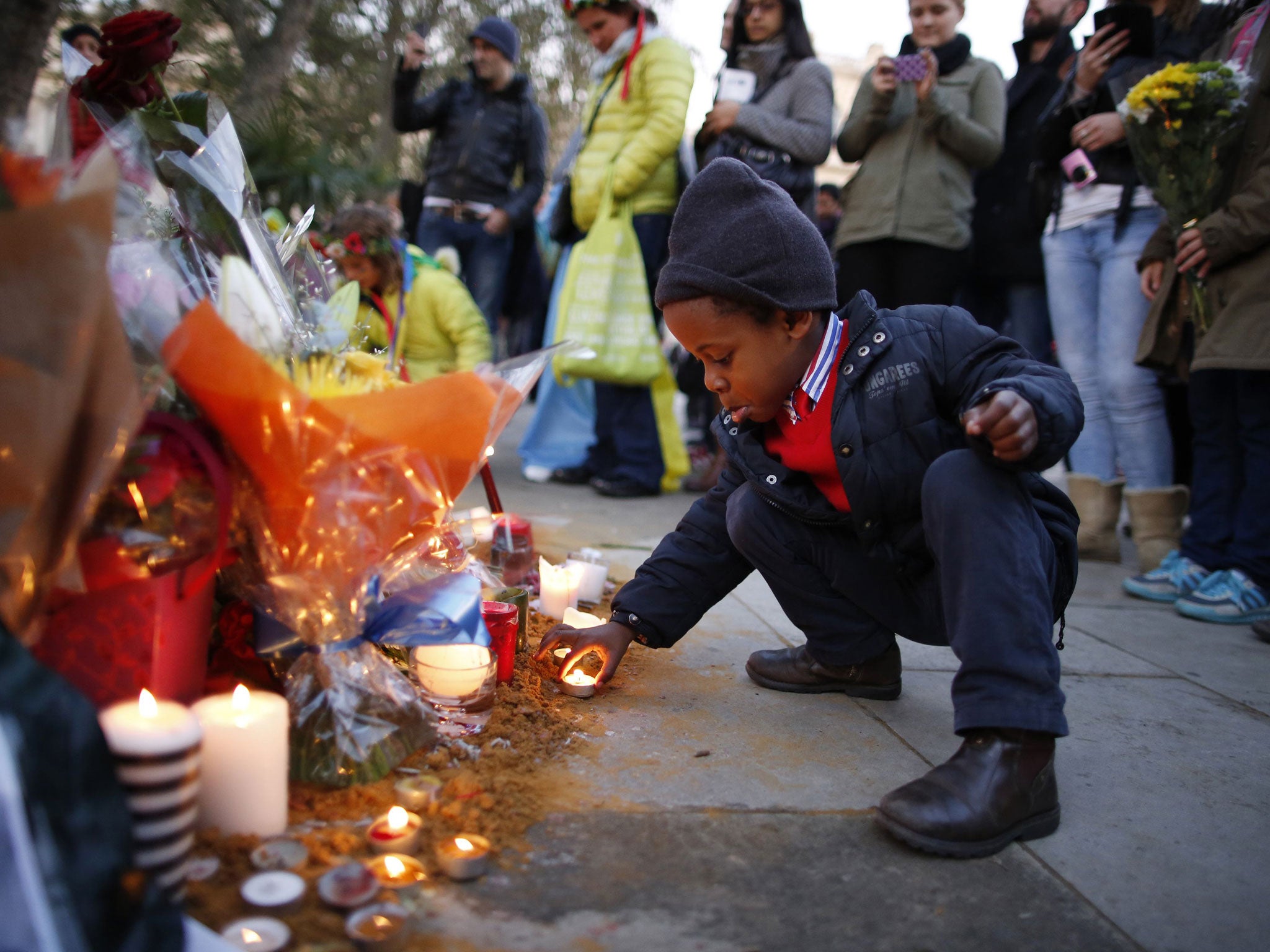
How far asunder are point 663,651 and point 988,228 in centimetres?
280

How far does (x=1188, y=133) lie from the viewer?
3061mm

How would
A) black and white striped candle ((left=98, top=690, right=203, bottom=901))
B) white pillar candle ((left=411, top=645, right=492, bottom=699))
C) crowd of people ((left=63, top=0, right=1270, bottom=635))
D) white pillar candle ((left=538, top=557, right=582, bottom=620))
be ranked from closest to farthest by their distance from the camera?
black and white striped candle ((left=98, top=690, right=203, bottom=901))
white pillar candle ((left=411, top=645, right=492, bottom=699))
white pillar candle ((left=538, top=557, right=582, bottom=620))
crowd of people ((left=63, top=0, right=1270, bottom=635))

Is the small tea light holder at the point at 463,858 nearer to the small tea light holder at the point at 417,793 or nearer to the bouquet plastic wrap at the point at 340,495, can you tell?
the small tea light holder at the point at 417,793

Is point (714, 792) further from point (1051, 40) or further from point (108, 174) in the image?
point (1051, 40)

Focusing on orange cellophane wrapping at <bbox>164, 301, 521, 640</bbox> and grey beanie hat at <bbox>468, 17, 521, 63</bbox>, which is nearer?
orange cellophane wrapping at <bbox>164, 301, 521, 640</bbox>

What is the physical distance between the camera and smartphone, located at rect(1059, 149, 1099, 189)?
3639 millimetres

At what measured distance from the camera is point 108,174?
107 cm

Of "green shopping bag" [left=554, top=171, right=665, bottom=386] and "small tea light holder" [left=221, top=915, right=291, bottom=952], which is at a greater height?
"green shopping bag" [left=554, top=171, right=665, bottom=386]

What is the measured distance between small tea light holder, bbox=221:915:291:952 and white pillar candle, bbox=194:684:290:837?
19cm

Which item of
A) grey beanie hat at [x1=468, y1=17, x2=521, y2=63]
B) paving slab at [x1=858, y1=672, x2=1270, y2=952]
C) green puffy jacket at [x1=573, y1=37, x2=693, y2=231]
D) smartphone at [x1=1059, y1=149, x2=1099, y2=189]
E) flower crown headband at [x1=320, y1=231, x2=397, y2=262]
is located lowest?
paving slab at [x1=858, y1=672, x2=1270, y2=952]

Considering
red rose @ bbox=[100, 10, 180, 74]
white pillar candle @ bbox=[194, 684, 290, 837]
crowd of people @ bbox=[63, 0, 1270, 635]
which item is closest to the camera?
white pillar candle @ bbox=[194, 684, 290, 837]

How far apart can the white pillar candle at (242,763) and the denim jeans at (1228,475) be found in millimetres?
2905

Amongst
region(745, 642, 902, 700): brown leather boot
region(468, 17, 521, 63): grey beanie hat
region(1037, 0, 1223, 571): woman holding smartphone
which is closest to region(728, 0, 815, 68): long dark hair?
region(1037, 0, 1223, 571): woman holding smartphone

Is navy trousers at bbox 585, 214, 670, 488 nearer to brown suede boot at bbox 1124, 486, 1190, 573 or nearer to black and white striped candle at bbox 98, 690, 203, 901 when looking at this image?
brown suede boot at bbox 1124, 486, 1190, 573
